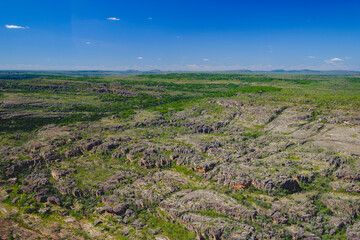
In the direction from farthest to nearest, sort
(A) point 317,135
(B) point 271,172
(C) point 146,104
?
(C) point 146,104, (A) point 317,135, (B) point 271,172

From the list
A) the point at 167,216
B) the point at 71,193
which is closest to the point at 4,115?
the point at 71,193

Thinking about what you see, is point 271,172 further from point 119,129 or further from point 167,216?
point 119,129

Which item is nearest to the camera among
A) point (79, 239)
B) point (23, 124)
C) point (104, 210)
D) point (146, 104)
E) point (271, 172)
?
point (79, 239)

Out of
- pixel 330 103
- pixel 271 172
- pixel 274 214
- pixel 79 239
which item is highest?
pixel 330 103

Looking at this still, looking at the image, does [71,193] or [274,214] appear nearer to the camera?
[274,214]

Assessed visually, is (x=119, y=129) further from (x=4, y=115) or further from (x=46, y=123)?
(x=4, y=115)

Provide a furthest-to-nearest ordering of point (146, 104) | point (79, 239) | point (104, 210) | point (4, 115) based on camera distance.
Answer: point (146, 104), point (4, 115), point (104, 210), point (79, 239)

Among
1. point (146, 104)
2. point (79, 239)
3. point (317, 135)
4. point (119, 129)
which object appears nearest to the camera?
point (79, 239)

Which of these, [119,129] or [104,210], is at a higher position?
[119,129]

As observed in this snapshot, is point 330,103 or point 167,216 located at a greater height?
point 330,103

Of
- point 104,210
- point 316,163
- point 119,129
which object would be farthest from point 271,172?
point 119,129
